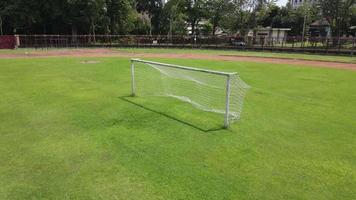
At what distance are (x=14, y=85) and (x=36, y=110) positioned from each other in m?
4.63

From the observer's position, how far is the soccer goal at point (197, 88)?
898 cm

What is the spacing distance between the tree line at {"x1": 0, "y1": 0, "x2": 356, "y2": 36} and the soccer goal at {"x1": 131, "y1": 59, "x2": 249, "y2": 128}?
36047mm

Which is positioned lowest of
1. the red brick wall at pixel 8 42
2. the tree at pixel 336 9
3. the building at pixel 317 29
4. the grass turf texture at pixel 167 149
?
the grass turf texture at pixel 167 149

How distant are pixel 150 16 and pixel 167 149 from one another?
198ft

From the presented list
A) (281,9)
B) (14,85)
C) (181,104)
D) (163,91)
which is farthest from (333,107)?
(281,9)

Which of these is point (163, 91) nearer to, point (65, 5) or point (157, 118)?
point (157, 118)

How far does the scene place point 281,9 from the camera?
83062 millimetres

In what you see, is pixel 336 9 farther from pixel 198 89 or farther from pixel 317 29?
pixel 317 29

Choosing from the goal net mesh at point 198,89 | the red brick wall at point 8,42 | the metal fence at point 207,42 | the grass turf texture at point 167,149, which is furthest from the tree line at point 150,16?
the grass turf texture at point 167,149

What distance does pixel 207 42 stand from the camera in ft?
152

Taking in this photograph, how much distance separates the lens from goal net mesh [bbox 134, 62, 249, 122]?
925cm

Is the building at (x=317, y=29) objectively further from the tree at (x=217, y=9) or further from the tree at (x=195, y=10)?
the tree at (x=195, y=10)

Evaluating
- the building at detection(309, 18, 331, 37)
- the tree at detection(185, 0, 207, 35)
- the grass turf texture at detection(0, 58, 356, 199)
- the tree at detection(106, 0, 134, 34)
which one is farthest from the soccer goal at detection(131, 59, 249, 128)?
the building at detection(309, 18, 331, 37)

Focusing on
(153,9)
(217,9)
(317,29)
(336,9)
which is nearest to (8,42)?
(153,9)
